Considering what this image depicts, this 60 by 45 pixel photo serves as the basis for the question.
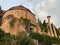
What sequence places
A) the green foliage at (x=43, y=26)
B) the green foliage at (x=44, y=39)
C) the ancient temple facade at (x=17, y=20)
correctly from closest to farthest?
the green foliage at (x=44, y=39), the ancient temple facade at (x=17, y=20), the green foliage at (x=43, y=26)

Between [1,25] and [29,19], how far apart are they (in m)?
6.09

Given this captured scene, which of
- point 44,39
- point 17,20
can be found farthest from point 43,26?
point 44,39

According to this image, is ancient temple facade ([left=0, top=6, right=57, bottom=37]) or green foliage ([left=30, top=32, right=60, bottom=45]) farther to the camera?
ancient temple facade ([left=0, top=6, right=57, bottom=37])

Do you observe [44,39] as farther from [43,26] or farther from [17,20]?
[43,26]

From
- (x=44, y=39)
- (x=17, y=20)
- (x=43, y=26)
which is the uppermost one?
(x=17, y=20)

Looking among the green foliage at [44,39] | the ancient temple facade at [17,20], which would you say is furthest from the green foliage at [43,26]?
the green foliage at [44,39]

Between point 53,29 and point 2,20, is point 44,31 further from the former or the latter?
point 2,20

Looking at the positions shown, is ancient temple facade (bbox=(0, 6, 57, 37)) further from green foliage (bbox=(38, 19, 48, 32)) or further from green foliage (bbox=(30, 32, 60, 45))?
green foliage (bbox=(30, 32, 60, 45))

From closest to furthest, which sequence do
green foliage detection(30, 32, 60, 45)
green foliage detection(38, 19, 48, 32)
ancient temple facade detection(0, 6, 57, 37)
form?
green foliage detection(30, 32, 60, 45) → ancient temple facade detection(0, 6, 57, 37) → green foliage detection(38, 19, 48, 32)

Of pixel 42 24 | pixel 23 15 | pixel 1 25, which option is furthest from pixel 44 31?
pixel 1 25

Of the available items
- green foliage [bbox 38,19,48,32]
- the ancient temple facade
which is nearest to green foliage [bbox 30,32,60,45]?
the ancient temple facade

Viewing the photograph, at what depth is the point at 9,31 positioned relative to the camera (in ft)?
147

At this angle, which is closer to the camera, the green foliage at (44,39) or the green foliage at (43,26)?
the green foliage at (44,39)

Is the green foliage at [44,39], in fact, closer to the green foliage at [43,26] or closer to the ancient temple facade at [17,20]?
the ancient temple facade at [17,20]
